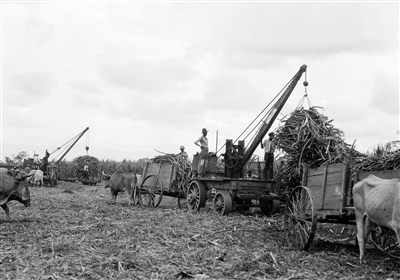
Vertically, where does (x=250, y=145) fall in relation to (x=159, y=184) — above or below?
above

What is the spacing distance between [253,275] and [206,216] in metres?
6.35

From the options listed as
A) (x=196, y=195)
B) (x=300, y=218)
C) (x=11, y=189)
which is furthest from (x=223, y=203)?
(x=11, y=189)

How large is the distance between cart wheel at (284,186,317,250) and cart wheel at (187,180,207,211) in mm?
5443

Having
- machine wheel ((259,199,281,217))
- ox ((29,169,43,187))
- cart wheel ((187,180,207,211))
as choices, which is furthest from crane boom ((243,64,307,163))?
ox ((29,169,43,187))

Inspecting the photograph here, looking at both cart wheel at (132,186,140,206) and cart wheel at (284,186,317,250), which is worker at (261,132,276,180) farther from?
cart wheel at (132,186,140,206)

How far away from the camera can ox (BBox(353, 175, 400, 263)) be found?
24.3 ft

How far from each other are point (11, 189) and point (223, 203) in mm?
5919

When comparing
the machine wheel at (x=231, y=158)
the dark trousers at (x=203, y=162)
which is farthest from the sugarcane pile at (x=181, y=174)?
the machine wheel at (x=231, y=158)

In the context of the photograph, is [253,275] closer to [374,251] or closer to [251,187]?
[374,251]

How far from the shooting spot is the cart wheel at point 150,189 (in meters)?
17.2

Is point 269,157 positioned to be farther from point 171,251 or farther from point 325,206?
point 171,251

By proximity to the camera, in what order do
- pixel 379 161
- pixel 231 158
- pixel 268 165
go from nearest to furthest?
pixel 379 161 → pixel 268 165 → pixel 231 158

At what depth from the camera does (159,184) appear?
17.2 meters

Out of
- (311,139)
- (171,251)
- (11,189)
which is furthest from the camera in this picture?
(311,139)
